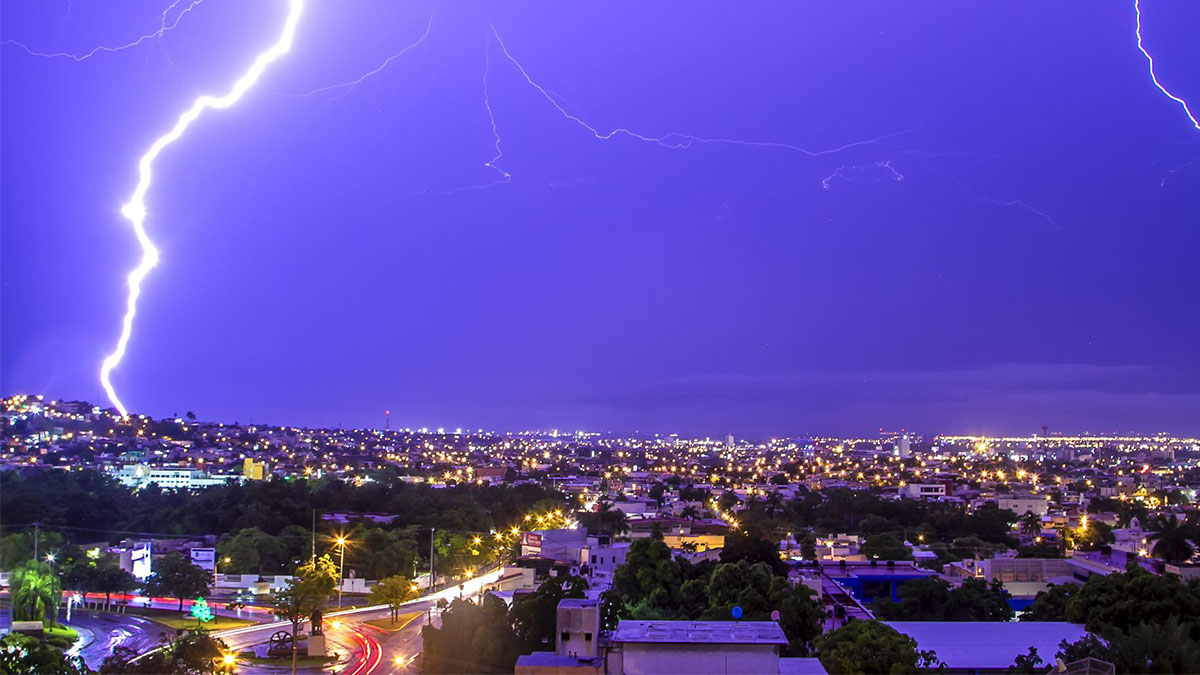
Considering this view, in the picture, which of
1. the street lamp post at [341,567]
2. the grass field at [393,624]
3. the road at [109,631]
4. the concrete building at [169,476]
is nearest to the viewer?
the road at [109,631]

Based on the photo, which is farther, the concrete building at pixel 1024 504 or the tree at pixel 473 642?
the concrete building at pixel 1024 504

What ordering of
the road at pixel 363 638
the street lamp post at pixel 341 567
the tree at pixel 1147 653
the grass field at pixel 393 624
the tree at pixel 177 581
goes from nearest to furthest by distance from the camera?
the tree at pixel 1147 653 → the road at pixel 363 638 → the grass field at pixel 393 624 → the tree at pixel 177 581 → the street lamp post at pixel 341 567

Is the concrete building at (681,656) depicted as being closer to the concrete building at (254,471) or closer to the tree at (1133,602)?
the tree at (1133,602)

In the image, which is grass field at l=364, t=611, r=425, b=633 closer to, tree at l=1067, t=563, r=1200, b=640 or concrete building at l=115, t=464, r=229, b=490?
tree at l=1067, t=563, r=1200, b=640

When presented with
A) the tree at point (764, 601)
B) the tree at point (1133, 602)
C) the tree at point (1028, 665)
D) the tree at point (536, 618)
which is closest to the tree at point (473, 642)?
the tree at point (536, 618)

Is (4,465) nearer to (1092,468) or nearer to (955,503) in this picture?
(955,503)

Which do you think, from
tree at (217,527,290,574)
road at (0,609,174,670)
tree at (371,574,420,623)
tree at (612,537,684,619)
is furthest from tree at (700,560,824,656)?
tree at (217,527,290,574)

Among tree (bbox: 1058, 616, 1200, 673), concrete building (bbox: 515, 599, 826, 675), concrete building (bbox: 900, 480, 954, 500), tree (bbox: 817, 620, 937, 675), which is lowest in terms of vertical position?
tree (bbox: 817, 620, 937, 675)
